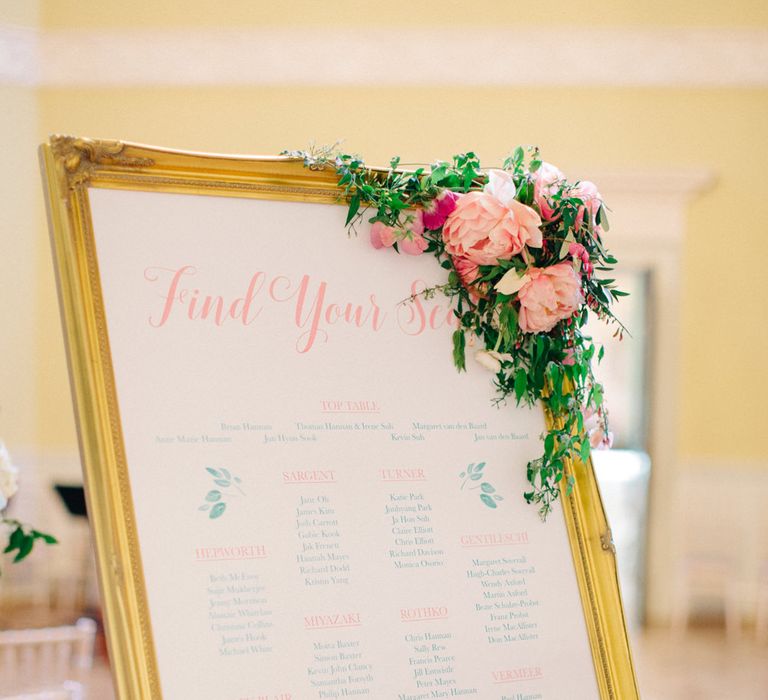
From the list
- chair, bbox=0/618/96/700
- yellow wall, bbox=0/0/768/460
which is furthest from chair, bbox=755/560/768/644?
chair, bbox=0/618/96/700

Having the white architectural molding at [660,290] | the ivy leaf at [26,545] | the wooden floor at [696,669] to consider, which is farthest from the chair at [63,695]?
the white architectural molding at [660,290]

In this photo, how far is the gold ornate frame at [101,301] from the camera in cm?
131

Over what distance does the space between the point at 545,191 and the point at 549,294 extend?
19 cm

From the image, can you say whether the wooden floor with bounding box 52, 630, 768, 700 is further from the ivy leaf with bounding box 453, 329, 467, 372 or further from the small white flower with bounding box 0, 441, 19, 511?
the ivy leaf with bounding box 453, 329, 467, 372

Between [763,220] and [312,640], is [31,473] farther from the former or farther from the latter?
[312,640]

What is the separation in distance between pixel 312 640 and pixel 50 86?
655cm

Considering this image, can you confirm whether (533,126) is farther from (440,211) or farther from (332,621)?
(332,621)

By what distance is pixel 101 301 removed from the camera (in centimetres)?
139

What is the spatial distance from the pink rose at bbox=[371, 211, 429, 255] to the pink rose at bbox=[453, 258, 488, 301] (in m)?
0.07

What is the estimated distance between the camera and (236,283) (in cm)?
150

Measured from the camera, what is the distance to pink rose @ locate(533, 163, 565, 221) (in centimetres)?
165

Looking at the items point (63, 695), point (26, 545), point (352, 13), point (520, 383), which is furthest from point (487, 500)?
point (352, 13)

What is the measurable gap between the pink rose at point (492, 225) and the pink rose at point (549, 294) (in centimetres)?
5

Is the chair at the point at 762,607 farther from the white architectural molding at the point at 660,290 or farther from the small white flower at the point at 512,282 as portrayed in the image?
the small white flower at the point at 512,282
